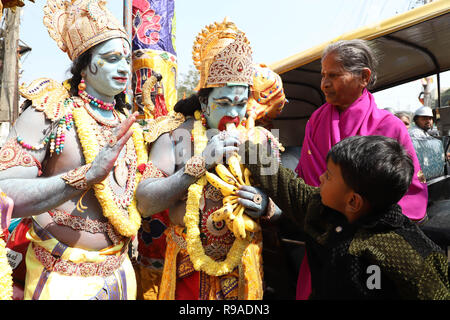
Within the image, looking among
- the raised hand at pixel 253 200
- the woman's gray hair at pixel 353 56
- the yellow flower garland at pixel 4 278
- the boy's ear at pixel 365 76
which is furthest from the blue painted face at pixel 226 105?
the yellow flower garland at pixel 4 278

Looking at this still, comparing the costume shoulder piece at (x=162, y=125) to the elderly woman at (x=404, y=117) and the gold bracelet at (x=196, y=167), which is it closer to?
the gold bracelet at (x=196, y=167)

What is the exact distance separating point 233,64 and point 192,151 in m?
0.58

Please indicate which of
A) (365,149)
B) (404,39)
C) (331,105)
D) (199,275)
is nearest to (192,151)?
(199,275)

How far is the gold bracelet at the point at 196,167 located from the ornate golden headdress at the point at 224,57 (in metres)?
0.50

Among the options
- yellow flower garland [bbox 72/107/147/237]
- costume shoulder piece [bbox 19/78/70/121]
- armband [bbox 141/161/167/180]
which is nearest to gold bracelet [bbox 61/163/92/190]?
yellow flower garland [bbox 72/107/147/237]

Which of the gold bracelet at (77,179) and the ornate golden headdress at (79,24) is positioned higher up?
the ornate golden headdress at (79,24)

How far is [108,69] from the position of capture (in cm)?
192

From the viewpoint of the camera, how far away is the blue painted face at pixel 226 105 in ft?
7.11

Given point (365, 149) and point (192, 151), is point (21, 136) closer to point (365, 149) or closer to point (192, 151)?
point (192, 151)

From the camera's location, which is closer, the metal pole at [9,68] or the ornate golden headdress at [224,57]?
the ornate golden headdress at [224,57]

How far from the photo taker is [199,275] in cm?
220

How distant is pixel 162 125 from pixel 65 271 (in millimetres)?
983

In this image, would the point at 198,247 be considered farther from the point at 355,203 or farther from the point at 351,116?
the point at 351,116

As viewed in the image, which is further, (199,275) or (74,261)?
(199,275)
